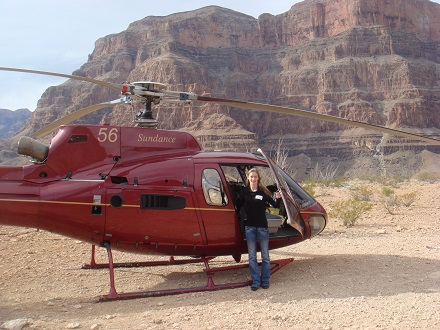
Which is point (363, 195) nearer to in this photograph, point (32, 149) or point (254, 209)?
point (254, 209)

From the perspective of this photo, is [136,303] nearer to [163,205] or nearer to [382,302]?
[163,205]

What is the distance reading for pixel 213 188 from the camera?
7184 millimetres

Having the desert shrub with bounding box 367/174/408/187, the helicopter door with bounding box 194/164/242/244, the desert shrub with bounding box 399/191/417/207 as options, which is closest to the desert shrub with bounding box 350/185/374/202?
the desert shrub with bounding box 399/191/417/207

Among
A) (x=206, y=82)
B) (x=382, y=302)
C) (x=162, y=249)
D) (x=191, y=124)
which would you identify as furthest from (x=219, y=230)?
(x=206, y=82)

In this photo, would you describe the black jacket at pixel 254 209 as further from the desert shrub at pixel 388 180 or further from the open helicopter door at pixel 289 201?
the desert shrub at pixel 388 180

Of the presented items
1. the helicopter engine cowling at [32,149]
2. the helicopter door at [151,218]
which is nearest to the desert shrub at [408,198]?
the helicopter door at [151,218]

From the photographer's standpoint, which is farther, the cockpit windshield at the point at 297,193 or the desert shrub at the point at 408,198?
the desert shrub at the point at 408,198

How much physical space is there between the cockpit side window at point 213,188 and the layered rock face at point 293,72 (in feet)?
254

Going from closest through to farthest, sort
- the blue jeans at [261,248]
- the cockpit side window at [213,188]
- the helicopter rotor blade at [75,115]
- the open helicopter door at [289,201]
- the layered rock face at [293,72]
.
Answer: the blue jeans at [261,248]
the open helicopter door at [289,201]
the cockpit side window at [213,188]
the helicopter rotor blade at [75,115]
the layered rock face at [293,72]

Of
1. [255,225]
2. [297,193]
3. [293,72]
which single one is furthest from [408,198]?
[293,72]

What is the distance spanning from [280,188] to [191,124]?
89.2 m

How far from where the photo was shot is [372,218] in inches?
593

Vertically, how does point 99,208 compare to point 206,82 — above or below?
below

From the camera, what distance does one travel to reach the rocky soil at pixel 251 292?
532 centimetres
